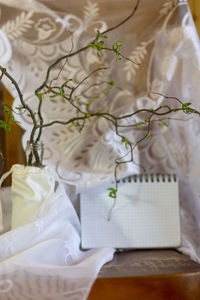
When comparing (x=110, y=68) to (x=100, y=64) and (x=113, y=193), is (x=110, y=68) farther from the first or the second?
(x=113, y=193)

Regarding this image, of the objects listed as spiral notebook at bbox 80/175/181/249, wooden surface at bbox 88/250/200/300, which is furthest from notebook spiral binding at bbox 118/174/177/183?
wooden surface at bbox 88/250/200/300

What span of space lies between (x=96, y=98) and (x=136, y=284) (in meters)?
0.48

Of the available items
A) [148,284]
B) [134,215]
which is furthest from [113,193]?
[148,284]

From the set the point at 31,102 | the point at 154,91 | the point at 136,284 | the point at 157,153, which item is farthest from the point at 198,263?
the point at 31,102

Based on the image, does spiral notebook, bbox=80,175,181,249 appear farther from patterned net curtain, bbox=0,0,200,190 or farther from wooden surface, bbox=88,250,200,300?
wooden surface, bbox=88,250,200,300

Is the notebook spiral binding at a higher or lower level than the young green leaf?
higher

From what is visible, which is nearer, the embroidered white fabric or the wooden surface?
the wooden surface

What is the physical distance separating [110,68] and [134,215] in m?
0.38

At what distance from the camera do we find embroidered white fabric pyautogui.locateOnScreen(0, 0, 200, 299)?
1015 millimetres

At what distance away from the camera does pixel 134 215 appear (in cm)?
100

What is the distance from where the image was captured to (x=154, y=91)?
3.46 ft

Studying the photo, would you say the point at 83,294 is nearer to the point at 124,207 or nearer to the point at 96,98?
the point at 124,207

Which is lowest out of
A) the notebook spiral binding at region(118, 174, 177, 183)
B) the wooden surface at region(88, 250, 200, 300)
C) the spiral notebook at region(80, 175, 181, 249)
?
the wooden surface at region(88, 250, 200, 300)

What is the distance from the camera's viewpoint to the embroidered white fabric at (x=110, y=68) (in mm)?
1015
